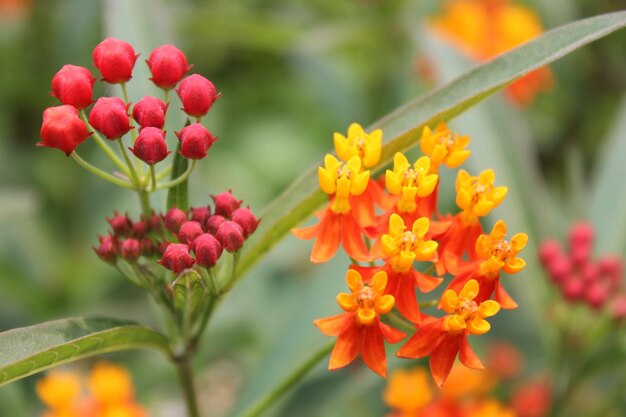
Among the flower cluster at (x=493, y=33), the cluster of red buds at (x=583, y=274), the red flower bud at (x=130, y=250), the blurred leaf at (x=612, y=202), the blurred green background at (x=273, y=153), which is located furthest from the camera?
the flower cluster at (x=493, y=33)

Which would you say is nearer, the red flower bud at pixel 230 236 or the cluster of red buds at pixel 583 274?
the red flower bud at pixel 230 236

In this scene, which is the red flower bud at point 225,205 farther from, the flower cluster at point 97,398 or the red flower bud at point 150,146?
the flower cluster at point 97,398

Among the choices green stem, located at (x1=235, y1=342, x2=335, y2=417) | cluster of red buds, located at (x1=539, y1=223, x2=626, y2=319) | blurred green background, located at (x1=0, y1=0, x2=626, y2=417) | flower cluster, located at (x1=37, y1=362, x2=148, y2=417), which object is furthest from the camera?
blurred green background, located at (x1=0, y1=0, x2=626, y2=417)

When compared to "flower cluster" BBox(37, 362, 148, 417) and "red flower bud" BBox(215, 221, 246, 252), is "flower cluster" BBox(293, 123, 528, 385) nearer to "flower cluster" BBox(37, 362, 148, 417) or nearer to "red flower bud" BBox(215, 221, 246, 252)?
"red flower bud" BBox(215, 221, 246, 252)

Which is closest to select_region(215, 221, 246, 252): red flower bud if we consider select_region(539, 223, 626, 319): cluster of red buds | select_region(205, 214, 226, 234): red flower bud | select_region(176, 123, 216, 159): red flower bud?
select_region(205, 214, 226, 234): red flower bud

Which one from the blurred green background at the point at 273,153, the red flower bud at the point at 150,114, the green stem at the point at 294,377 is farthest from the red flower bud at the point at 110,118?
the blurred green background at the point at 273,153

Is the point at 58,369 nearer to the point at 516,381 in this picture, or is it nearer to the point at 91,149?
the point at 91,149

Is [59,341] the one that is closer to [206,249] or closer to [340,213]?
[206,249]
